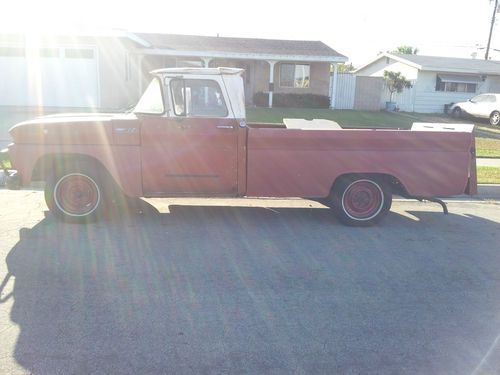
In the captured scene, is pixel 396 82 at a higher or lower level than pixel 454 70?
lower

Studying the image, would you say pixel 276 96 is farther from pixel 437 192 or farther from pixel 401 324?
pixel 401 324

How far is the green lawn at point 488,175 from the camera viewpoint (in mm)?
9625

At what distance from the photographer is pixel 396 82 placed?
28.3 metres

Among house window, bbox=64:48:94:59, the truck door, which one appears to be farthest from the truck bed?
house window, bbox=64:48:94:59

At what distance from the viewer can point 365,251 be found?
18.3 ft

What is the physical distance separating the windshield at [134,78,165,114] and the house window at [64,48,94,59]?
14759 millimetres

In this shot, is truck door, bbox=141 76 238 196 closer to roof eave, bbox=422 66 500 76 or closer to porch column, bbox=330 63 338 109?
porch column, bbox=330 63 338 109

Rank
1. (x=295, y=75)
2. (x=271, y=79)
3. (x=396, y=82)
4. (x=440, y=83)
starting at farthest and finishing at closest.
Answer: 1. (x=440, y=83)
2. (x=396, y=82)
3. (x=295, y=75)
4. (x=271, y=79)

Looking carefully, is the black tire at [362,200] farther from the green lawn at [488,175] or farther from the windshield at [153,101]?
the green lawn at [488,175]

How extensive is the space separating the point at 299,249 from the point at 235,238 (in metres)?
0.85

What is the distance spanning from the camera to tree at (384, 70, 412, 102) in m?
28.3

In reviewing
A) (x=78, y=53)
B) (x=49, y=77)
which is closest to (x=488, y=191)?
(x=78, y=53)

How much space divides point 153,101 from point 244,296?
10.7 ft

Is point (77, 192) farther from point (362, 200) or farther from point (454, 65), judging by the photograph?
point (454, 65)
